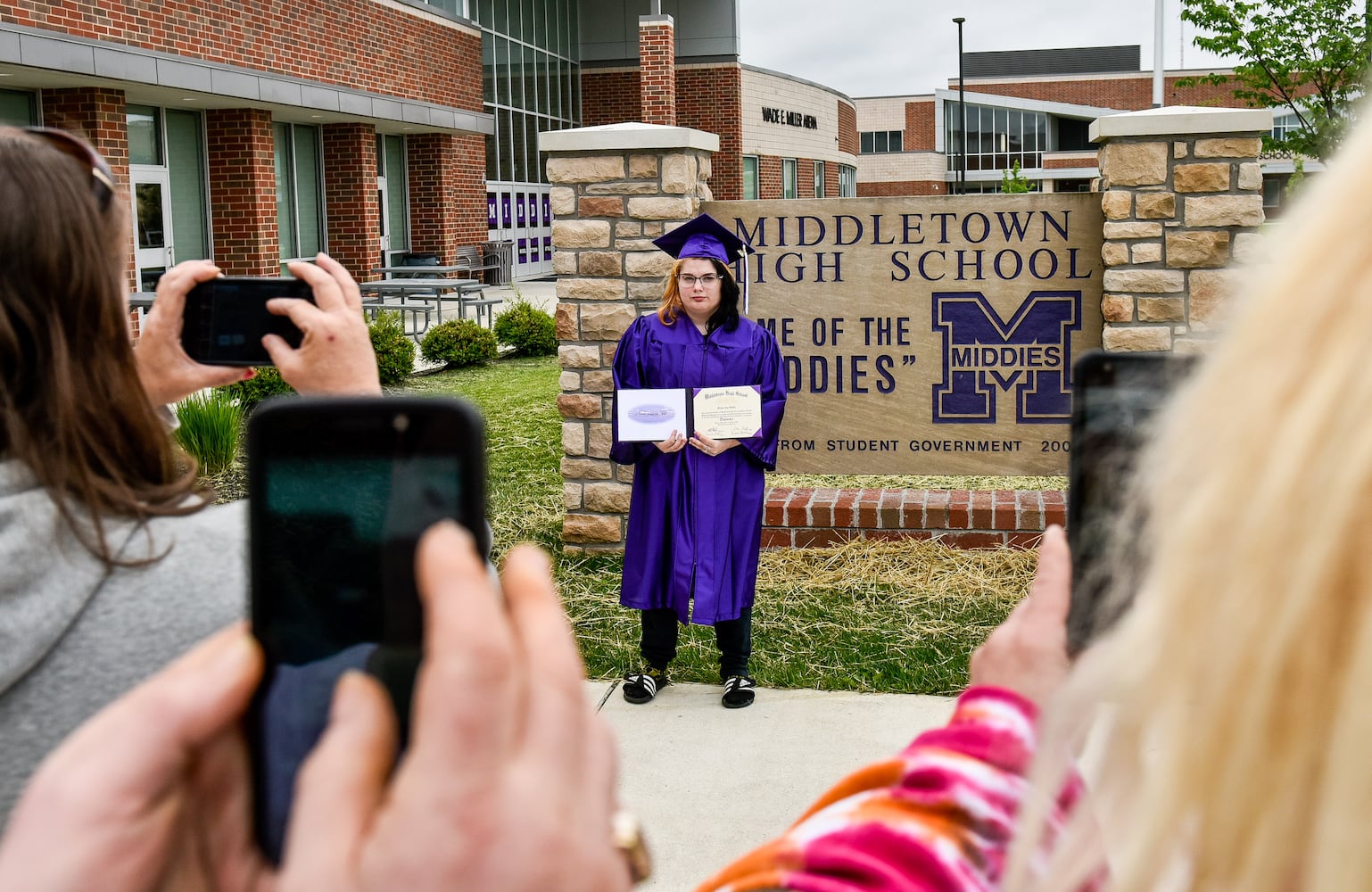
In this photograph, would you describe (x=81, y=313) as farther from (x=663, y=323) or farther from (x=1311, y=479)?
(x=663, y=323)

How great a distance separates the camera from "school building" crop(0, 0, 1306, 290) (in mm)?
14344

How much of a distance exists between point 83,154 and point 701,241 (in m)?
3.74

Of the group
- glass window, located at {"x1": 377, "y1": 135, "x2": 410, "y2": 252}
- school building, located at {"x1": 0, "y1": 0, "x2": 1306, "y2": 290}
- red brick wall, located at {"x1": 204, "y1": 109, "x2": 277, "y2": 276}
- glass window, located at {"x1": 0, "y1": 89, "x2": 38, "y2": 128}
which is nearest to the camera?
glass window, located at {"x1": 0, "y1": 89, "x2": 38, "y2": 128}

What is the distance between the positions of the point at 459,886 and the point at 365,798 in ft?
0.29

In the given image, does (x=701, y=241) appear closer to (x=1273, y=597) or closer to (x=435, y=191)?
(x=1273, y=597)

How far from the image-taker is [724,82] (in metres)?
31.1

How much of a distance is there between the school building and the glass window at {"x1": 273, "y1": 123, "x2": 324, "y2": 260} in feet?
0.12

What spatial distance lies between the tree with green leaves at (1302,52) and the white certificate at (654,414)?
43.6 feet

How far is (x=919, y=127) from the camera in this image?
66.5 metres

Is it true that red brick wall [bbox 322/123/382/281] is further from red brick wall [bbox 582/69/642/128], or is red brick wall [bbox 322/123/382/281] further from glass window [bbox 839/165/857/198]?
glass window [bbox 839/165/857/198]

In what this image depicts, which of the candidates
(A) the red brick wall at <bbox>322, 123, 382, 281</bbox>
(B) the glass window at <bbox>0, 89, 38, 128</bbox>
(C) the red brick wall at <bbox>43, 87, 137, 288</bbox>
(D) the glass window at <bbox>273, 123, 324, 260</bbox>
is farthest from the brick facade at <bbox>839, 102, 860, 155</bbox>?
(B) the glass window at <bbox>0, 89, 38, 128</bbox>

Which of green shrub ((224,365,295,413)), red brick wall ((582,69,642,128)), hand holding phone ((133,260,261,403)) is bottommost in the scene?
green shrub ((224,365,295,413))

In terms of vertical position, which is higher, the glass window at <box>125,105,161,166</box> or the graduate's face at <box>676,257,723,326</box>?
the glass window at <box>125,105,161,166</box>

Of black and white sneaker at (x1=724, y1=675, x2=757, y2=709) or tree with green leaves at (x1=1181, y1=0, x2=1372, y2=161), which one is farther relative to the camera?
tree with green leaves at (x1=1181, y1=0, x2=1372, y2=161)
